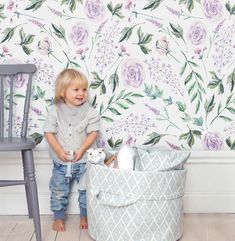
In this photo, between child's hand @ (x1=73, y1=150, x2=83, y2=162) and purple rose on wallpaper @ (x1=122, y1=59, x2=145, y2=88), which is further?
purple rose on wallpaper @ (x1=122, y1=59, x2=145, y2=88)

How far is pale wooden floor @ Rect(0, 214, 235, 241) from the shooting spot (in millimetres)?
2074

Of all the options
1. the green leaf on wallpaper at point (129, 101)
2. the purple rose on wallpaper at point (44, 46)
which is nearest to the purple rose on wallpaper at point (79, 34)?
the purple rose on wallpaper at point (44, 46)

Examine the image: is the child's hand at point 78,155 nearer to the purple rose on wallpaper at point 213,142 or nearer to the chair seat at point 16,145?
the chair seat at point 16,145

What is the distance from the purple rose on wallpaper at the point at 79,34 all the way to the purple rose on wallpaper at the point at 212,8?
1.81 feet

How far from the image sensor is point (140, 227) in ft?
6.40

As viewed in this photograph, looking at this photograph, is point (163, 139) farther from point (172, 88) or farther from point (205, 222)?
point (205, 222)

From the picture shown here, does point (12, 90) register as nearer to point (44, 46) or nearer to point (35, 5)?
point (44, 46)

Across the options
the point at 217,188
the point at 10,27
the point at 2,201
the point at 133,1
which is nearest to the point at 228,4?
the point at 133,1

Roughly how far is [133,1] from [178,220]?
990mm

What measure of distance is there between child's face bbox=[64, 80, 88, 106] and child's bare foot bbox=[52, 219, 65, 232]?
0.51 metres

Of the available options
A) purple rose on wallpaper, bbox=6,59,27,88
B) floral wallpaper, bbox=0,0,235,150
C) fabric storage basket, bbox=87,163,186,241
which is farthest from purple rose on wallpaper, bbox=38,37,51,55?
fabric storage basket, bbox=87,163,186,241

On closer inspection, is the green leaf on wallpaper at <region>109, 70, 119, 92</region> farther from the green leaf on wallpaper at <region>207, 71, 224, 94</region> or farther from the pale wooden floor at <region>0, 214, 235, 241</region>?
the pale wooden floor at <region>0, 214, 235, 241</region>

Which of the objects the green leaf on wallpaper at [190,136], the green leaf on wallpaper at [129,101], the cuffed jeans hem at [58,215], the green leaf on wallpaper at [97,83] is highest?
the green leaf on wallpaper at [97,83]

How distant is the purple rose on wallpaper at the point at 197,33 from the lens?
231 centimetres
